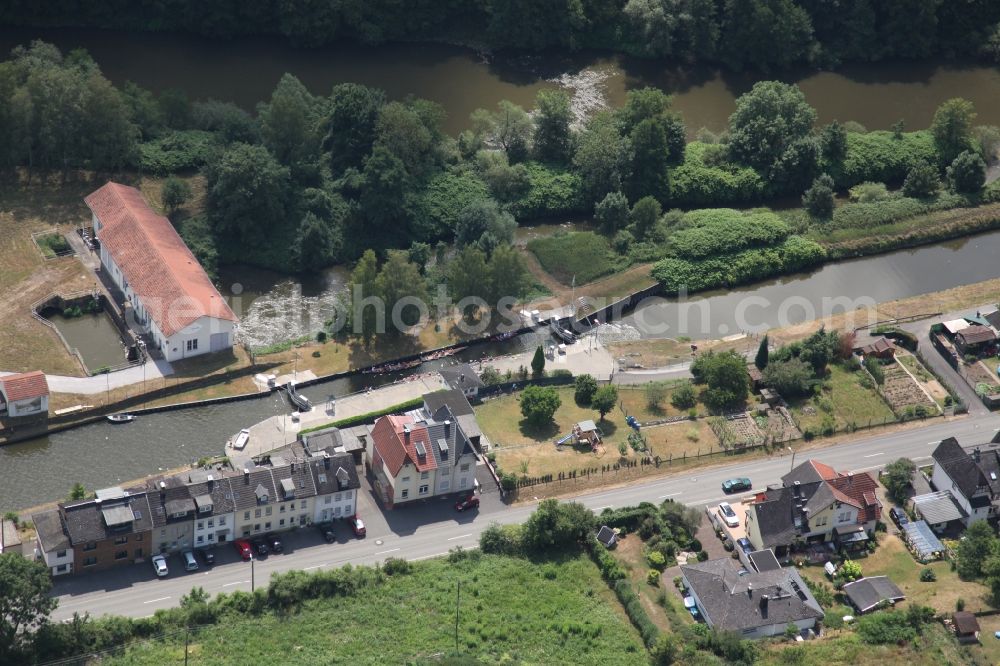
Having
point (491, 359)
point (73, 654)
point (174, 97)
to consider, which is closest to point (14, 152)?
point (174, 97)

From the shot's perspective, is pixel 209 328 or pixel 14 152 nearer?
pixel 209 328

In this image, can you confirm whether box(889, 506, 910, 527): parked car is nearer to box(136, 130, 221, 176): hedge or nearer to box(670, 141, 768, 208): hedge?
box(670, 141, 768, 208): hedge

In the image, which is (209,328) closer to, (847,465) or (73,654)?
(73,654)

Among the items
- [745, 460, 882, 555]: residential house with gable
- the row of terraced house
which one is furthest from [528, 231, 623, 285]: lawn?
the row of terraced house

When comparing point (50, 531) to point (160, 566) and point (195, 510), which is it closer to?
point (160, 566)

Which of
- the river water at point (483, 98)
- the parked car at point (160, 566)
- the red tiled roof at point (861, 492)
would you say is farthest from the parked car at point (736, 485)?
the parked car at point (160, 566)

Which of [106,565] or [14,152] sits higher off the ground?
[14,152]

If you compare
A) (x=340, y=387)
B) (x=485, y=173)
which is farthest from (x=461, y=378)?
(x=485, y=173)
